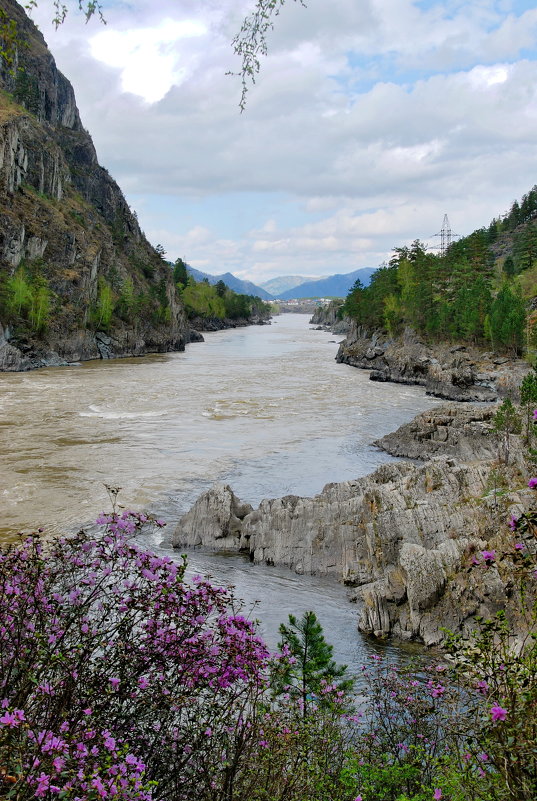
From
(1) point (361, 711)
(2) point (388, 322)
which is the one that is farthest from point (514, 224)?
(1) point (361, 711)

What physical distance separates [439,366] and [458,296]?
59.9 feet

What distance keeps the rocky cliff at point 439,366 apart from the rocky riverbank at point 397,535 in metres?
38.3

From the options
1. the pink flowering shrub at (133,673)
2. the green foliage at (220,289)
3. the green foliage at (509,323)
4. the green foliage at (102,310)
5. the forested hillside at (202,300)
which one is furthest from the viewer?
the green foliage at (220,289)

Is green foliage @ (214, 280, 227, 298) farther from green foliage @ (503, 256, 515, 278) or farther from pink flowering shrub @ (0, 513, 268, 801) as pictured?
pink flowering shrub @ (0, 513, 268, 801)

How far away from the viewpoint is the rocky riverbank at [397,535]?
12867 millimetres

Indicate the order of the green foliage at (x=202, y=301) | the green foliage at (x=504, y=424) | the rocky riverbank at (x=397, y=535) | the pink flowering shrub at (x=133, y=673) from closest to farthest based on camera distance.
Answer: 1. the pink flowering shrub at (x=133, y=673)
2. the rocky riverbank at (x=397, y=535)
3. the green foliage at (x=504, y=424)
4. the green foliage at (x=202, y=301)

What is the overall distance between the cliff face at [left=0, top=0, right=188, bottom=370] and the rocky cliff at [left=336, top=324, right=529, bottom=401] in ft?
120

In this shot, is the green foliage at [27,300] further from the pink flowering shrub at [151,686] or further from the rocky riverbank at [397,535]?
the pink flowering shrub at [151,686]

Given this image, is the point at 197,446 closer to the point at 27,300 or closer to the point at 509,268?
the point at 27,300

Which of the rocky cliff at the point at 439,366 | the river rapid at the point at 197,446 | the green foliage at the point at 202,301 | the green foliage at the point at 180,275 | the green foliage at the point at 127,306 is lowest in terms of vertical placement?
the river rapid at the point at 197,446

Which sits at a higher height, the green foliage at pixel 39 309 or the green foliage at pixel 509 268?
the green foliage at pixel 509 268

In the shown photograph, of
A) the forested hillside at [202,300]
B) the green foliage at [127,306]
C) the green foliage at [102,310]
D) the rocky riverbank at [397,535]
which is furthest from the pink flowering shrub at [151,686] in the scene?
the forested hillside at [202,300]

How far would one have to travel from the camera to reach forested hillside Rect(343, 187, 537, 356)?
6550 cm

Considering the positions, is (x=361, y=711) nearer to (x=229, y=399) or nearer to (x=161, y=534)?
(x=161, y=534)
